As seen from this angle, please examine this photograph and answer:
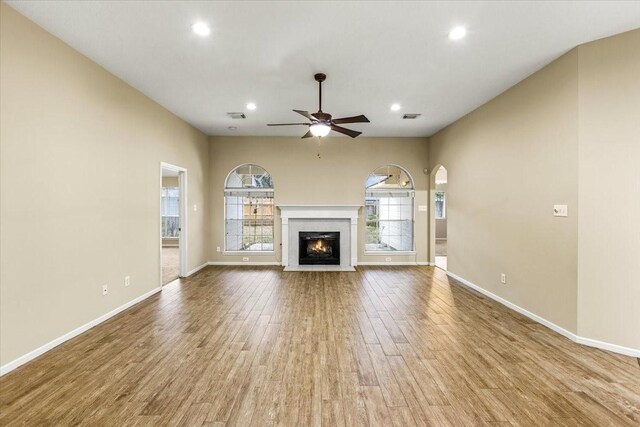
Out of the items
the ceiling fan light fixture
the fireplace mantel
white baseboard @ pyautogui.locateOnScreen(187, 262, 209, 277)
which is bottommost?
white baseboard @ pyautogui.locateOnScreen(187, 262, 209, 277)

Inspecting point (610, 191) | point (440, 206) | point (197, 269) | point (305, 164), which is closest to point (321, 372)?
point (610, 191)

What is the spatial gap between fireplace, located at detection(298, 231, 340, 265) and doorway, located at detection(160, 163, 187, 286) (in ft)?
7.98

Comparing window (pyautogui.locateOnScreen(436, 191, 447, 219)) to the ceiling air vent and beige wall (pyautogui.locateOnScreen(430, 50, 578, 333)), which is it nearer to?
beige wall (pyautogui.locateOnScreen(430, 50, 578, 333))

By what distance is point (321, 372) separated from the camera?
240 cm

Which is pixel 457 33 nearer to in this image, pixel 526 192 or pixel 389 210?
pixel 526 192

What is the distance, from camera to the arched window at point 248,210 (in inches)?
273

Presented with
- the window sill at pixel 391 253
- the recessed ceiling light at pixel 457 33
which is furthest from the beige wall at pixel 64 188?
the window sill at pixel 391 253

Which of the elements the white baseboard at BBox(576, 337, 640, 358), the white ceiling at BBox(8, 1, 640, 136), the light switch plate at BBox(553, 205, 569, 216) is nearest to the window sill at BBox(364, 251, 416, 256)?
the white ceiling at BBox(8, 1, 640, 136)

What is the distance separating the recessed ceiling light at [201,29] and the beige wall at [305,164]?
3.99m

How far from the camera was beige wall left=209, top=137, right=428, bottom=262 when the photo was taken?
6.80 m

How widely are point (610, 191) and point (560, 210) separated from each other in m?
0.46

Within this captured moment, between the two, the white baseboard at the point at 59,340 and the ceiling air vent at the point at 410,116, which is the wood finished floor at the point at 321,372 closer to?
the white baseboard at the point at 59,340

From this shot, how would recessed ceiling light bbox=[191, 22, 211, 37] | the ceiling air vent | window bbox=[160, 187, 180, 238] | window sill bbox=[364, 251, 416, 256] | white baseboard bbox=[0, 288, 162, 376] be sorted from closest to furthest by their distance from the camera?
1. white baseboard bbox=[0, 288, 162, 376]
2. recessed ceiling light bbox=[191, 22, 211, 37]
3. the ceiling air vent
4. window sill bbox=[364, 251, 416, 256]
5. window bbox=[160, 187, 180, 238]

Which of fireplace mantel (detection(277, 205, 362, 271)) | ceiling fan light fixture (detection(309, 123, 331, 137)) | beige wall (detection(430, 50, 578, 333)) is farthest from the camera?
fireplace mantel (detection(277, 205, 362, 271))
